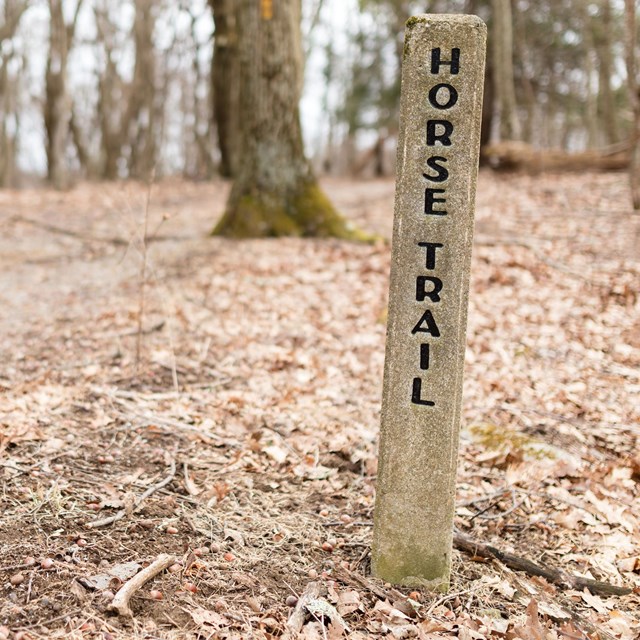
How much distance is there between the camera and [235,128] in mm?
16062

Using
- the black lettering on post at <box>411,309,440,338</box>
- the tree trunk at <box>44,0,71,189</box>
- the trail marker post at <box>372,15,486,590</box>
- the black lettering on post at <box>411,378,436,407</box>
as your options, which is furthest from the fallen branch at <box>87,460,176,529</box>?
the tree trunk at <box>44,0,71,189</box>

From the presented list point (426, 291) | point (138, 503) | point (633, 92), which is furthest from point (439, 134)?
point (633, 92)

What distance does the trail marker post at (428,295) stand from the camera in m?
2.55

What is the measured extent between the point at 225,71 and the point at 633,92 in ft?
32.8

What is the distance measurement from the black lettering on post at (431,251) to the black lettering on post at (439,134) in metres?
0.38

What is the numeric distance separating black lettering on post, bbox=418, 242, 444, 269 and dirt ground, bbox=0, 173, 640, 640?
1.44 meters

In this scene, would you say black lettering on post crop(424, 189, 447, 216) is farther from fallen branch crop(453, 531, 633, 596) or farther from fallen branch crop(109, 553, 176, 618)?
fallen branch crop(109, 553, 176, 618)

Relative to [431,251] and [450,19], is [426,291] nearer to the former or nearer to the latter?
[431,251]

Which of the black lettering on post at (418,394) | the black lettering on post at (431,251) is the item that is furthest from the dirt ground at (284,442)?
the black lettering on post at (431,251)

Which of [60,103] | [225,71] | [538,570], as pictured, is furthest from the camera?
[225,71]

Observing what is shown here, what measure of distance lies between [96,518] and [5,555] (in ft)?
1.50

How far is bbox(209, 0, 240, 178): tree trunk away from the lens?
15.5 m

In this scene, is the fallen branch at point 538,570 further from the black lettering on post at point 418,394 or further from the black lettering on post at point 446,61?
the black lettering on post at point 446,61

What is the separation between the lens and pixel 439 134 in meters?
2.58
